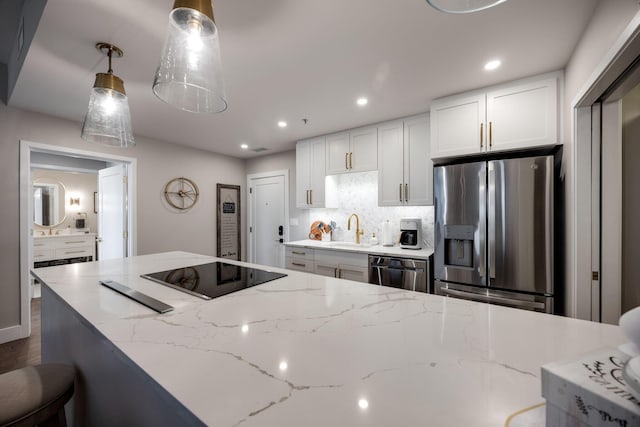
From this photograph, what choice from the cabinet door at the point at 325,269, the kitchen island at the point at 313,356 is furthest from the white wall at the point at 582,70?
the cabinet door at the point at 325,269

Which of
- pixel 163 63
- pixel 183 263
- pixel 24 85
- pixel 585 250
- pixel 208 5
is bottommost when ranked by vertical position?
pixel 183 263

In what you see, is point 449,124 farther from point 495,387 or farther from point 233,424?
point 233,424

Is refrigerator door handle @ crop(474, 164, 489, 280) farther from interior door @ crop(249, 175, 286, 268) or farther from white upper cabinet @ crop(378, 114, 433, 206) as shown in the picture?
interior door @ crop(249, 175, 286, 268)

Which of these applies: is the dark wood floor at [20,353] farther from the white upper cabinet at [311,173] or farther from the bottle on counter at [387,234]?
the bottle on counter at [387,234]

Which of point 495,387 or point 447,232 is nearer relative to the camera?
point 495,387

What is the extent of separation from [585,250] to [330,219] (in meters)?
2.69

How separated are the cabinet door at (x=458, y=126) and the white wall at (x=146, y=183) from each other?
3415 mm

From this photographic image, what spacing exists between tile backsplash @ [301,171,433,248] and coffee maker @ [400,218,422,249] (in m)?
0.16

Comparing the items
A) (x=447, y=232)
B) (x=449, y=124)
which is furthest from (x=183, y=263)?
(x=449, y=124)

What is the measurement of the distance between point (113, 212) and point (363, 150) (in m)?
3.45

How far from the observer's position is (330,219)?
12.7 feet

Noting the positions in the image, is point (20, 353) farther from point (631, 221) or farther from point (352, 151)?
point (631, 221)

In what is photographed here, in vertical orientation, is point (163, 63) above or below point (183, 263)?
above

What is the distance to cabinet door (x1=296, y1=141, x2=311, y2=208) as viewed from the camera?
369 centimetres
